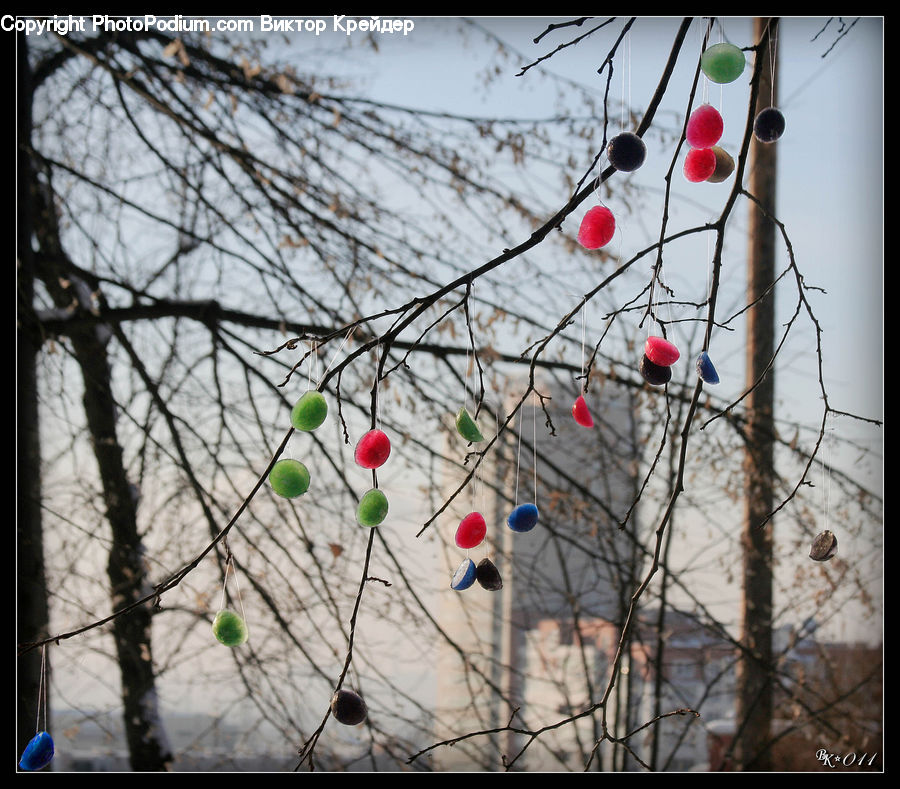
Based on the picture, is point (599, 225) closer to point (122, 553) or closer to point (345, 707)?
point (345, 707)

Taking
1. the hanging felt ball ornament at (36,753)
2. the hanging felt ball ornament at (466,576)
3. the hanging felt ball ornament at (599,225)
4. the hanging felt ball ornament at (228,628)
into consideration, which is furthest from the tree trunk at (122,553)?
the hanging felt ball ornament at (599,225)

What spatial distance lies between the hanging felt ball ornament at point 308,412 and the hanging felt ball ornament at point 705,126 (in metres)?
0.46

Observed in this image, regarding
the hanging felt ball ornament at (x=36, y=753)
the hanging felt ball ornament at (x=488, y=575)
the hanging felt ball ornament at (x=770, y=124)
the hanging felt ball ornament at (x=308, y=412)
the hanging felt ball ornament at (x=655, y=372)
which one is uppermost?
the hanging felt ball ornament at (x=770, y=124)

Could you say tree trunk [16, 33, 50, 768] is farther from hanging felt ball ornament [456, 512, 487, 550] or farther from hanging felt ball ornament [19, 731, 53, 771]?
hanging felt ball ornament [456, 512, 487, 550]

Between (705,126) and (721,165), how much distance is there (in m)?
0.07

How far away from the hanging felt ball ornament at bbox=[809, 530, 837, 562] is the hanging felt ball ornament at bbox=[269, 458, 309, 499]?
22.5 inches

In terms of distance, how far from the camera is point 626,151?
0.81m

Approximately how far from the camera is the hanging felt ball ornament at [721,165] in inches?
36.1

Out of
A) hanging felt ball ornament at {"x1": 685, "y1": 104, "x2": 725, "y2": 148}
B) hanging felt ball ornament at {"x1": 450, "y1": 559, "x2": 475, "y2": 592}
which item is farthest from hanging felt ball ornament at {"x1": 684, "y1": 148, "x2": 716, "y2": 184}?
hanging felt ball ornament at {"x1": 450, "y1": 559, "x2": 475, "y2": 592}

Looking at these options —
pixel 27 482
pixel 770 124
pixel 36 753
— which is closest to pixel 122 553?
pixel 27 482

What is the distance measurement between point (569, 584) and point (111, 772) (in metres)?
1.07

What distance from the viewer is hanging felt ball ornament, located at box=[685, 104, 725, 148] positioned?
2.85 feet

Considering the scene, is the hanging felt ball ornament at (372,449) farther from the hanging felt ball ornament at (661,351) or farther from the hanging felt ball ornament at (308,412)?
the hanging felt ball ornament at (661,351)
